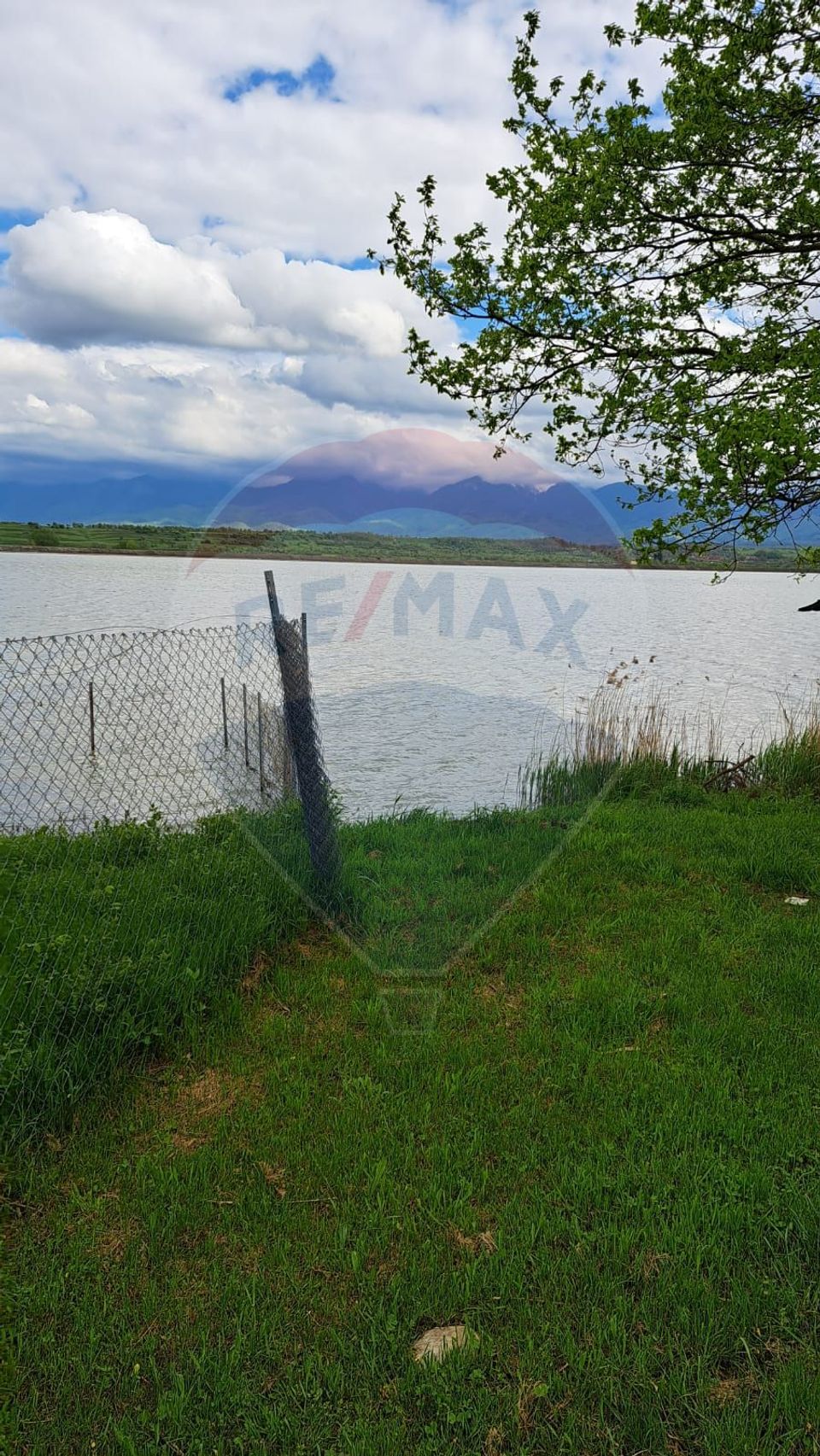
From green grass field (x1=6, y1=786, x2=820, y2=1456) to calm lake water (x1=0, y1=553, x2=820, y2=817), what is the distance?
7.63 feet

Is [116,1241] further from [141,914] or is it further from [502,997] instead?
[502,997]

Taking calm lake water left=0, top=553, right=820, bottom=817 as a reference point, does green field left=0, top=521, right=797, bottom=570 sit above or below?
above

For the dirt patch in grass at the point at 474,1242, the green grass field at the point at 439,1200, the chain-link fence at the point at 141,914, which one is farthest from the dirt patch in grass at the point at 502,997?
the dirt patch in grass at the point at 474,1242

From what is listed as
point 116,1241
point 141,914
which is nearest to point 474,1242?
point 116,1241

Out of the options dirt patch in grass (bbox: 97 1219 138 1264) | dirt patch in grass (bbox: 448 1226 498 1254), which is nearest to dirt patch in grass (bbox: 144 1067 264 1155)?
dirt patch in grass (bbox: 97 1219 138 1264)

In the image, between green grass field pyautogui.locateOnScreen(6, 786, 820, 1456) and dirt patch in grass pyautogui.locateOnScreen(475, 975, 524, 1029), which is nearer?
green grass field pyautogui.locateOnScreen(6, 786, 820, 1456)

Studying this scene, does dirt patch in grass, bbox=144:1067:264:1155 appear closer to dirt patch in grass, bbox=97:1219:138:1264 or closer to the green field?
dirt patch in grass, bbox=97:1219:138:1264

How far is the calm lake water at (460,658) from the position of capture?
5664 mm

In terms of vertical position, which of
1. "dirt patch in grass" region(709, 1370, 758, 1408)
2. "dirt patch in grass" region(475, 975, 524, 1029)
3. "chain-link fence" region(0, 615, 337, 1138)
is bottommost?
"dirt patch in grass" region(475, 975, 524, 1029)

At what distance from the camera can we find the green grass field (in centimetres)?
282

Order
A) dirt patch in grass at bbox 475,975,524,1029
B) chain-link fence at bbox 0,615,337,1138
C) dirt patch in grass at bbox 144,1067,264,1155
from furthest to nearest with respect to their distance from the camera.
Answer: dirt patch in grass at bbox 475,975,524,1029 < chain-link fence at bbox 0,615,337,1138 < dirt patch in grass at bbox 144,1067,264,1155

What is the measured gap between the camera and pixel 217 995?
540 centimetres

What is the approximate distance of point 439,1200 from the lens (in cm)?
375

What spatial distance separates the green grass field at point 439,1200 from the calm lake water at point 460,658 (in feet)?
7.63
